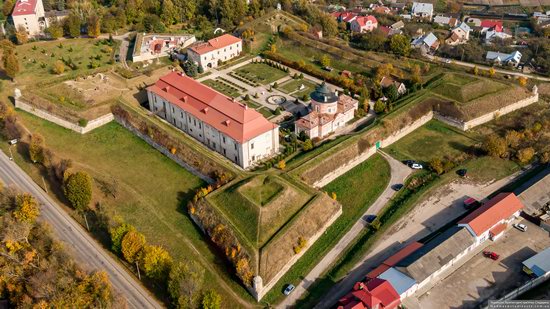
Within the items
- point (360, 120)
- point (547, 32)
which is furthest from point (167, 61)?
point (547, 32)

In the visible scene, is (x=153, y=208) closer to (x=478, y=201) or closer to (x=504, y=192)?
(x=478, y=201)

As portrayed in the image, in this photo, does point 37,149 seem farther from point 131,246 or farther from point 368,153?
point 368,153

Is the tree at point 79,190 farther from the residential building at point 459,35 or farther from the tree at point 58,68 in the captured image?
the residential building at point 459,35

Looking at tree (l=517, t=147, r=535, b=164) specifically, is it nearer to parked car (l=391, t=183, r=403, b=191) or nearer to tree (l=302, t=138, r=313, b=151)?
parked car (l=391, t=183, r=403, b=191)

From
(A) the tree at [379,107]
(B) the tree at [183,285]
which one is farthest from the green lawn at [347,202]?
(A) the tree at [379,107]

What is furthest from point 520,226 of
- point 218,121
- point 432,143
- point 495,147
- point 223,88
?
point 223,88

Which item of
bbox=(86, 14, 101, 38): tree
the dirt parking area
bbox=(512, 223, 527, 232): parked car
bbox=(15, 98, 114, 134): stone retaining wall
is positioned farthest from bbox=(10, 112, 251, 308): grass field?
bbox=(512, 223, 527, 232): parked car
